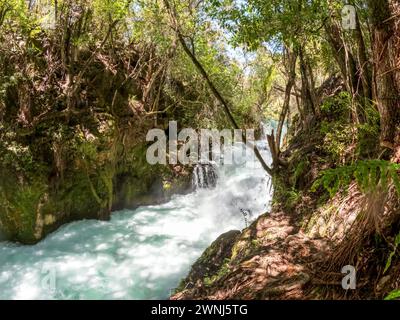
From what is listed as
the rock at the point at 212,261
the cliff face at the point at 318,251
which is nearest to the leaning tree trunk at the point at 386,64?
the cliff face at the point at 318,251

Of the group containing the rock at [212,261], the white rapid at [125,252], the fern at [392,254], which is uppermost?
the fern at [392,254]

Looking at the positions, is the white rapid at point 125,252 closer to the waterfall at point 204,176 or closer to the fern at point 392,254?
the waterfall at point 204,176

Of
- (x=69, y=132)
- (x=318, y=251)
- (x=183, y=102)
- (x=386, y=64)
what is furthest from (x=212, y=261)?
(x=183, y=102)

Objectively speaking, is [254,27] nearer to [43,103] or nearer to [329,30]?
[329,30]

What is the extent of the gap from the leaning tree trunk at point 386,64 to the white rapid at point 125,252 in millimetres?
3829

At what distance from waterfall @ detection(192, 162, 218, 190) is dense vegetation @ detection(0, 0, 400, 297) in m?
0.40

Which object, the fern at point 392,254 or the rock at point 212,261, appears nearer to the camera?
the fern at point 392,254

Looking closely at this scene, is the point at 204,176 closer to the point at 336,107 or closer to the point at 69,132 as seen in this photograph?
the point at 69,132

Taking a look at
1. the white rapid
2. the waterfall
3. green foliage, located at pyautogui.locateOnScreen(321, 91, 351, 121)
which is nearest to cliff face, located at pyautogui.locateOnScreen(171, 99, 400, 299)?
green foliage, located at pyautogui.locateOnScreen(321, 91, 351, 121)

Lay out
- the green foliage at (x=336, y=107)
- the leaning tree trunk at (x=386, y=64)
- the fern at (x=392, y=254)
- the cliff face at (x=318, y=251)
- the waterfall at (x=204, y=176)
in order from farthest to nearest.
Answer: the waterfall at (x=204, y=176), the green foliage at (x=336, y=107), the leaning tree trunk at (x=386, y=64), the cliff face at (x=318, y=251), the fern at (x=392, y=254)

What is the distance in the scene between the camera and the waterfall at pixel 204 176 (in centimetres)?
1238

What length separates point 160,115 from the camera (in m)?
11.7
